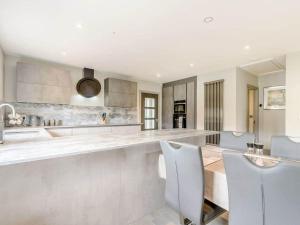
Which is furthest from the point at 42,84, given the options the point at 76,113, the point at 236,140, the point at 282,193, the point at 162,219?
the point at 282,193

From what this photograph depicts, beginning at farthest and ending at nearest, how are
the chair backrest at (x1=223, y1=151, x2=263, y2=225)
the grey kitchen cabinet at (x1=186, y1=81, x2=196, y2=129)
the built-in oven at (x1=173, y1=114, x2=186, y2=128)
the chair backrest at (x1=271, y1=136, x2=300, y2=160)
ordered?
the built-in oven at (x1=173, y1=114, x2=186, y2=128), the grey kitchen cabinet at (x1=186, y1=81, x2=196, y2=129), the chair backrest at (x1=271, y1=136, x2=300, y2=160), the chair backrest at (x1=223, y1=151, x2=263, y2=225)

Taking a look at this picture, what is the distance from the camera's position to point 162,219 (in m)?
1.97

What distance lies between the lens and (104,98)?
510 cm

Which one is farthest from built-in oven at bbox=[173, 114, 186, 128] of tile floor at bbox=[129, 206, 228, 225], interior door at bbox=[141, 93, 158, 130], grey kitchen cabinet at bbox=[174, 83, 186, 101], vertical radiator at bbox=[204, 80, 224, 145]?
tile floor at bbox=[129, 206, 228, 225]

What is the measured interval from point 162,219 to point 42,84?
11.9ft

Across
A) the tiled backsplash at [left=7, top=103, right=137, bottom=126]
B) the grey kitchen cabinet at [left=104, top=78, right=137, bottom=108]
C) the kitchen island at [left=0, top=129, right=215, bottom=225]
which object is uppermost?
the grey kitchen cabinet at [left=104, top=78, right=137, bottom=108]

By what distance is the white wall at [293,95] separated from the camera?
3312 millimetres

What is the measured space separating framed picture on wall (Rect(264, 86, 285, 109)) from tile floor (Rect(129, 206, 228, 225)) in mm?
4594

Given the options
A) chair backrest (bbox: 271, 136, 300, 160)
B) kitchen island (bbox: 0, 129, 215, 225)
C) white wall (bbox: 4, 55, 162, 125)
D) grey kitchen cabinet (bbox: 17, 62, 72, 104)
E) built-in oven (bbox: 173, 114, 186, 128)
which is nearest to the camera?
kitchen island (bbox: 0, 129, 215, 225)

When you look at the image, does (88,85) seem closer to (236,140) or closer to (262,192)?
(236,140)

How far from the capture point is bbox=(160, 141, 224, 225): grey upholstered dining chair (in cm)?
121

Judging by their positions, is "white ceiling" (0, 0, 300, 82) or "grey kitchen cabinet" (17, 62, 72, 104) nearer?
"white ceiling" (0, 0, 300, 82)

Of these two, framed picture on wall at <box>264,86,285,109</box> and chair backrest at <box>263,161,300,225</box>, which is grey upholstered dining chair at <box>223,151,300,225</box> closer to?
chair backrest at <box>263,161,300,225</box>

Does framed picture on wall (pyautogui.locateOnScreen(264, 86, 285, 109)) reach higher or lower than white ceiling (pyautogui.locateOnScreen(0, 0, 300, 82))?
lower
